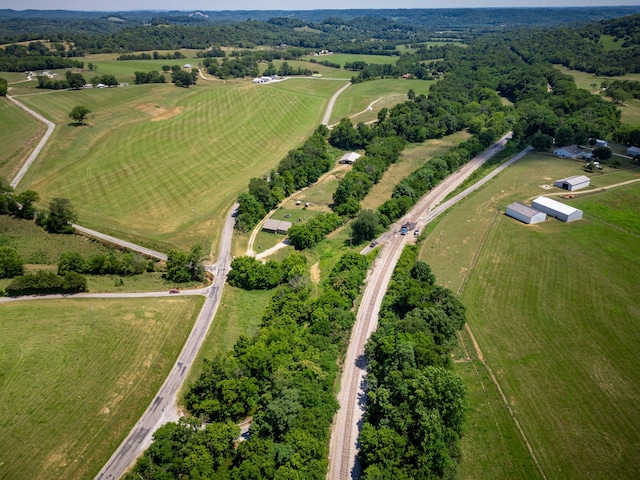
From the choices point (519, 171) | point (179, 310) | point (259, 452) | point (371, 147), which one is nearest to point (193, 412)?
point (259, 452)

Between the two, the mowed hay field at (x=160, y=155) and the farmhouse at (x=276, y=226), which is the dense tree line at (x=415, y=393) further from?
the mowed hay field at (x=160, y=155)

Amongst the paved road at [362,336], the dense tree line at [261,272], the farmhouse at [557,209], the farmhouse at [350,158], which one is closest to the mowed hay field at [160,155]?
the dense tree line at [261,272]

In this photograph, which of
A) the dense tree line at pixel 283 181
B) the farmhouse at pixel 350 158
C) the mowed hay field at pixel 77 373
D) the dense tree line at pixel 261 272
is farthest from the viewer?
the farmhouse at pixel 350 158

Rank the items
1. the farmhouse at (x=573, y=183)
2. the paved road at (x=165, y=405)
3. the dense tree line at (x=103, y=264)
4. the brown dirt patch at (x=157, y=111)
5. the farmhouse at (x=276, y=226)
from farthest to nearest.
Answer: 1. the brown dirt patch at (x=157, y=111)
2. the farmhouse at (x=573, y=183)
3. the farmhouse at (x=276, y=226)
4. the dense tree line at (x=103, y=264)
5. the paved road at (x=165, y=405)

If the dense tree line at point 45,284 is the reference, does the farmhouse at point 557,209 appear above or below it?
below

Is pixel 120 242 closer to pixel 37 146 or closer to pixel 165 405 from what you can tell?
pixel 165 405

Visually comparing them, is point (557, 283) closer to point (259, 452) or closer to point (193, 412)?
point (259, 452)

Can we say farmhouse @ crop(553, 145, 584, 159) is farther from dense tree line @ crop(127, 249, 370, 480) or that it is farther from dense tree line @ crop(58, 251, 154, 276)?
dense tree line @ crop(58, 251, 154, 276)

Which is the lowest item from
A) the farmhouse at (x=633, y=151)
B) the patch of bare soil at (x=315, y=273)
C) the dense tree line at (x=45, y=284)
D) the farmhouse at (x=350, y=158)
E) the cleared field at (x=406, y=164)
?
the cleared field at (x=406, y=164)
